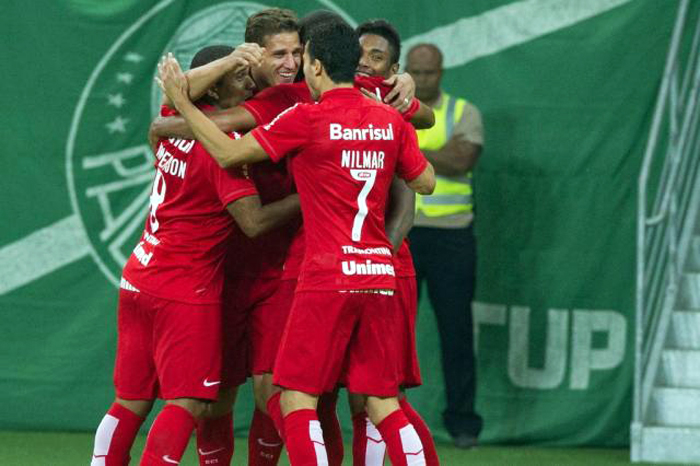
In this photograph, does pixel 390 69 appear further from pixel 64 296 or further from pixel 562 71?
pixel 64 296

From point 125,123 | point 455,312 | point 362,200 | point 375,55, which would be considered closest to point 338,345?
point 362,200

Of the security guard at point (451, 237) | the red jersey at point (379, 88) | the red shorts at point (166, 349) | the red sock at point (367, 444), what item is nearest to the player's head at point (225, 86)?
the red jersey at point (379, 88)

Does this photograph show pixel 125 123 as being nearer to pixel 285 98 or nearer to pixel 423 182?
pixel 285 98

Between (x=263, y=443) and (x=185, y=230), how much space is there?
3.49 ft

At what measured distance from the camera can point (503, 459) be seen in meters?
8.01

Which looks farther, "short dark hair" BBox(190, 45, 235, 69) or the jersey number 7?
"short dark hair" BBox(190, 45, 235, 69)

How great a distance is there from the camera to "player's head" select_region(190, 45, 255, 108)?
5.75 metres

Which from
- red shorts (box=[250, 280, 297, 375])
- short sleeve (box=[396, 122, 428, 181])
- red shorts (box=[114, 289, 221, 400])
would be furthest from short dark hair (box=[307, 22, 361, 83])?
red shorts (box=[114, 289, 221, 400])

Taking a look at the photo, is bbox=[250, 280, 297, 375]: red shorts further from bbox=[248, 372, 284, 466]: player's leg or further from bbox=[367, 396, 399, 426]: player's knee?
bbox=[367, 396, 399, 426]: player's knee

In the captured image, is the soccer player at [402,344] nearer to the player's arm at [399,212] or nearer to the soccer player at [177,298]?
the player's arm at [399,212]

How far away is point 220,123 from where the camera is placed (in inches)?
218

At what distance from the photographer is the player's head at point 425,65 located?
321 inches

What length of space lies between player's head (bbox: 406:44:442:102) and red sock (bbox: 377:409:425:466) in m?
3.17

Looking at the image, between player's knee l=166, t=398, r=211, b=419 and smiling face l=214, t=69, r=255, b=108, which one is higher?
smiling face l=214, t=69, r=255, b=108
